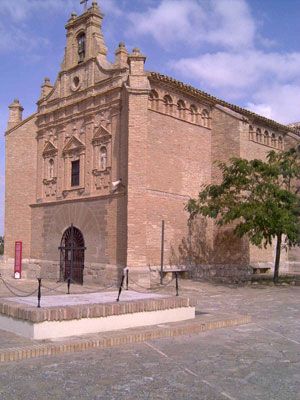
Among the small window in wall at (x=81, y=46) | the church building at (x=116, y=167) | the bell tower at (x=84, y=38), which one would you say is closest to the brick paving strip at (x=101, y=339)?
the church building at (x=116, y=167)

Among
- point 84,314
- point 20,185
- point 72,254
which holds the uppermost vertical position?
point 20,185

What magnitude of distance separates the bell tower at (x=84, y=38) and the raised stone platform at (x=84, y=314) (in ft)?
46.4

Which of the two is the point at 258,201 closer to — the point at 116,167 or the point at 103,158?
the point at 116,167

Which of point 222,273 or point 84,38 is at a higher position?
point 84,38

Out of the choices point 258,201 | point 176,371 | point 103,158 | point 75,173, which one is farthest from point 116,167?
point 176,371

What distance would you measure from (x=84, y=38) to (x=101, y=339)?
17.2 m

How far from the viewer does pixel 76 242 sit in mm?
21625

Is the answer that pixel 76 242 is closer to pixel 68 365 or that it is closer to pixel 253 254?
pixel 253 254

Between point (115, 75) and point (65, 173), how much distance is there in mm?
5118

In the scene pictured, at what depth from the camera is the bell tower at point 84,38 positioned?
21234 mm

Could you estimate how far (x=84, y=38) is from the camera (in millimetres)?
21922

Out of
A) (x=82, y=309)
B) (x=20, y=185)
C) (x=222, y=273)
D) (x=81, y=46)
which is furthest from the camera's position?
(x=20, y=185)

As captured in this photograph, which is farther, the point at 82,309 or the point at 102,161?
the point at 102,161

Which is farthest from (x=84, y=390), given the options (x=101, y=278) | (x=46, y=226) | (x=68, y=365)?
(x=46, y=226)
